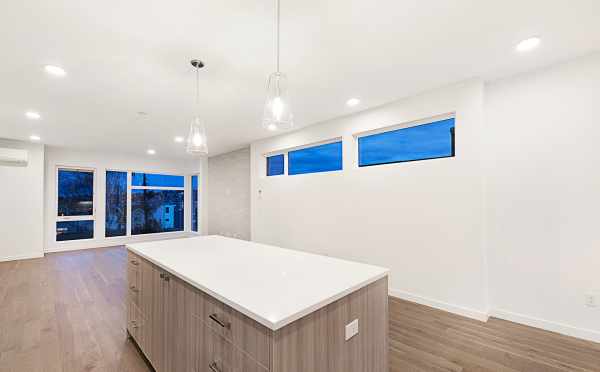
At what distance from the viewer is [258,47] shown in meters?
2.25

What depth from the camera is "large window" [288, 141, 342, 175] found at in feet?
14.5

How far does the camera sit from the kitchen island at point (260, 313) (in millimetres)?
1050

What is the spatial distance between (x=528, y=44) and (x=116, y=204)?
9049mm

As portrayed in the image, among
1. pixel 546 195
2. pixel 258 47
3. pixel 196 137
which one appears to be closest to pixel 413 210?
pixel 546 195

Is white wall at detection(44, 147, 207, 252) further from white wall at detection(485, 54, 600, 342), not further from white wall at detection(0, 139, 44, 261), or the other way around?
white wall at detection(485, 54, 600, 342)

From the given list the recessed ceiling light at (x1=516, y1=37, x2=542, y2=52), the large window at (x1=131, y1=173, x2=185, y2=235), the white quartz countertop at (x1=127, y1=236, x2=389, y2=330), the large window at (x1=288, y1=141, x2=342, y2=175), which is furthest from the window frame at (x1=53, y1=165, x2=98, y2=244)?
the recessed ceiling light at (x1=516, y1=37, x2=542, y2=52)

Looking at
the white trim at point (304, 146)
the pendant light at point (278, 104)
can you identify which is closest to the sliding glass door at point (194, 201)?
the white trim at point (304, 146)

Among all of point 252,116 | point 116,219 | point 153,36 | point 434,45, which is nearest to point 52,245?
point 116,219

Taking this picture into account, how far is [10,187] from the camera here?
557cm

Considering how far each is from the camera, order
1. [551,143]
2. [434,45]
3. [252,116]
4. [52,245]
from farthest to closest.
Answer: [52,245]
[252,116]
[551,143]
[434,45]

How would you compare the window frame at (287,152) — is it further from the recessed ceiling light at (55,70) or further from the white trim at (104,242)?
the white trim at (104,242)

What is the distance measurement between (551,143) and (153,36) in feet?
12.2

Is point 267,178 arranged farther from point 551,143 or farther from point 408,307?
point 551,143

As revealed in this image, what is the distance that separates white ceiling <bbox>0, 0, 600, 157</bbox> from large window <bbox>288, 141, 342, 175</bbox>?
3.31 feet
